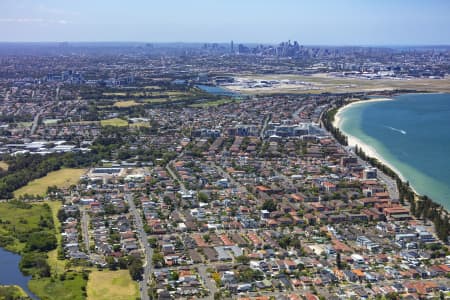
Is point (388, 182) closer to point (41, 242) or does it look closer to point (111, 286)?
point (111, 286)

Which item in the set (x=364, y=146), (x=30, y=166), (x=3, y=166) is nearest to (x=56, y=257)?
(x=30, y=166)

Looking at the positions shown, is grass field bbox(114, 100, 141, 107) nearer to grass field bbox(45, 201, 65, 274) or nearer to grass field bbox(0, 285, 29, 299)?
grass field bbox(45, 201, 65, 274)

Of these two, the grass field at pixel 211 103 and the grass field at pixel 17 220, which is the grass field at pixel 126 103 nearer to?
the grass field at pixel 211 103

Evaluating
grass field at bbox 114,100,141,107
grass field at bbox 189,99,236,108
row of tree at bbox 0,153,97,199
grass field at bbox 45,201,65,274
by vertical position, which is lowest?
grass field at bbox 45,201,65,274

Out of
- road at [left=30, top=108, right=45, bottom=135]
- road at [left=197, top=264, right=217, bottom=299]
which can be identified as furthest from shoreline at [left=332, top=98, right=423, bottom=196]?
road at [left=30, top=108, right=45, bottom=135]

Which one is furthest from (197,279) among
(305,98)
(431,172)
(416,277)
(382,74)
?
(382,74)

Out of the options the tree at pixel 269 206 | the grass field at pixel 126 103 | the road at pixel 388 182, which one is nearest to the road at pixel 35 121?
the grass field at pixel 126 103
